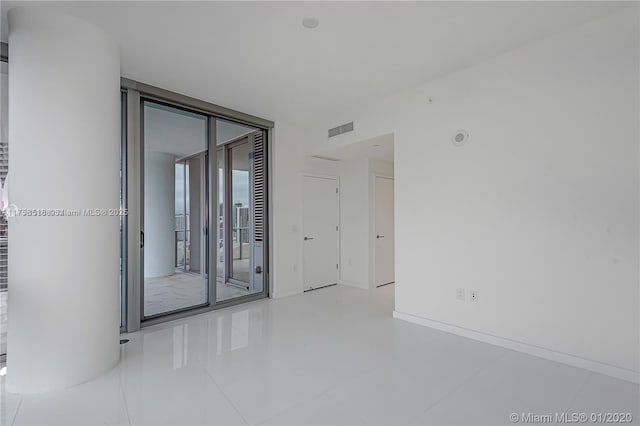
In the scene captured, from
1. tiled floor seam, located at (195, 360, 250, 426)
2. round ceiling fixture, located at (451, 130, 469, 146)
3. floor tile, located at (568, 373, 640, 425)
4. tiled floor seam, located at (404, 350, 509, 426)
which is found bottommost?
floor tile, located at (568, 373, 640, 425)

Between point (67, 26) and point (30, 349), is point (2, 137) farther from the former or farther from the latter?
point (30, 349)

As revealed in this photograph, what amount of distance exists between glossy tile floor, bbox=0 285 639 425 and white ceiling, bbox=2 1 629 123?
279 cm

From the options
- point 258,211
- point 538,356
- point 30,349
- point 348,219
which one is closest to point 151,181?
point 258,211

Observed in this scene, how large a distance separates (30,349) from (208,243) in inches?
86.2

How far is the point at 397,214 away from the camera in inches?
156

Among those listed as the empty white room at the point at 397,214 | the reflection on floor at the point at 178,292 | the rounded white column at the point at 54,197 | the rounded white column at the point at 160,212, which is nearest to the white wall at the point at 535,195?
the empty white room at the point at 397,214

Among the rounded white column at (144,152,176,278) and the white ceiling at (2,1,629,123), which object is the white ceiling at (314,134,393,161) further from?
the rounded white column at (144,152,176,278)

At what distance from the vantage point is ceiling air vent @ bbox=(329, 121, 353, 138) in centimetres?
452

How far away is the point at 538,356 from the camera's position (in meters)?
2.81

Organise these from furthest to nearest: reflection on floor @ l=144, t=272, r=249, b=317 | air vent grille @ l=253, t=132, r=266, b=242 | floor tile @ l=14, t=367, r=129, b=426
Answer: air vent grille @ l=253, t=132, r=266, b=242 → reflection on floor @ l=144, t=272, r=249, b=317 → floor tile @ l=14, t=367, r=129, b=426

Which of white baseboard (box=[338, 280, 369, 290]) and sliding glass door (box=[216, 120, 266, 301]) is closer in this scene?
sliding glass door (box=[216, 120, 266, 301])

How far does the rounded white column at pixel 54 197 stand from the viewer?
89.0 inches

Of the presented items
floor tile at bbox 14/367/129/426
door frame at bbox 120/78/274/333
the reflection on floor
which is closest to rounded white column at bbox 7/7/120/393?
floor tile at bbox 14/367/129/426

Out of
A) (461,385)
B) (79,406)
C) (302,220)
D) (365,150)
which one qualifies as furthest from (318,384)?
(365,150)
